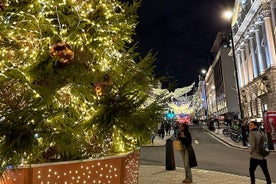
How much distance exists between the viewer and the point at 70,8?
4.90 meters

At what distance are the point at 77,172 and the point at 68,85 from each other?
3.91 ft

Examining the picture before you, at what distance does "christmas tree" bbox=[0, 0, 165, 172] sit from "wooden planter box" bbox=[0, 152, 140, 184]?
8.0 inches

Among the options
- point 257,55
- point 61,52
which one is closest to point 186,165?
point 61,52

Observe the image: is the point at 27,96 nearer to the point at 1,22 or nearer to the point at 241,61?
the point at 1,22

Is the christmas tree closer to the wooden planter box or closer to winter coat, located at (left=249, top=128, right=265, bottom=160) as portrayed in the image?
the wooden planter box

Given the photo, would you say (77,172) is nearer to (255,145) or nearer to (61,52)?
(61,52)

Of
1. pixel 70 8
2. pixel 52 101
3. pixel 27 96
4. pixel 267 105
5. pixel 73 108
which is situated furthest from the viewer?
pixel 267 105

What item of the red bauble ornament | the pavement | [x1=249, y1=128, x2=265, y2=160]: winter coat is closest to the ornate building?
the pavement

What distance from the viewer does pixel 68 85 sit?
4230 mm

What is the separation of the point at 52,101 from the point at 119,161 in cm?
124

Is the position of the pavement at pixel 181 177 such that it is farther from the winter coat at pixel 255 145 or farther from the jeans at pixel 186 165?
the winter coat at pixel 255 145

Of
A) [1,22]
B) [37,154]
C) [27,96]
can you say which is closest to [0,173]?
[37,154]

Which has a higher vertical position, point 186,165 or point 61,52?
point 61,52

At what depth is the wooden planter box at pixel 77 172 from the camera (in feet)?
11.7
